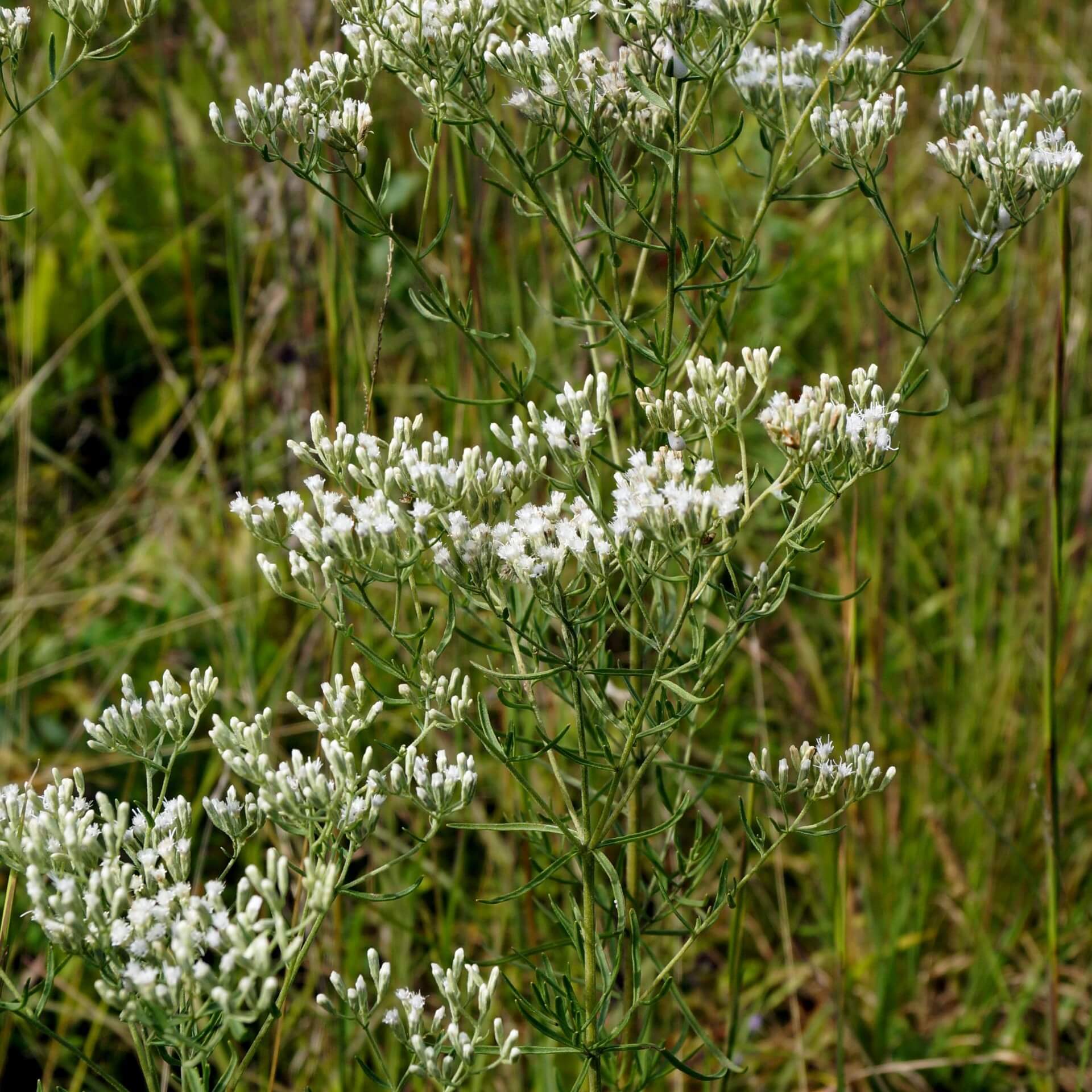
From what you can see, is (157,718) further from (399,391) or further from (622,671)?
(399,391)

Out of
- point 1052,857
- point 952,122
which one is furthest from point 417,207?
point 1052,857

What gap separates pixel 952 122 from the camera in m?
2.01

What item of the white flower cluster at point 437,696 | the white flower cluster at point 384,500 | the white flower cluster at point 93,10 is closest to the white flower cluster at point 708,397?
the white flower cluster at point 384,500

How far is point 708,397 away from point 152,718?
88 cm

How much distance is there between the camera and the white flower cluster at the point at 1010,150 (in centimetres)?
182

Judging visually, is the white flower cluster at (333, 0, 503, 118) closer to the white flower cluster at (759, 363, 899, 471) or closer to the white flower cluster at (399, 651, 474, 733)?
the white flower cluster at (759, 363, 899, 471)

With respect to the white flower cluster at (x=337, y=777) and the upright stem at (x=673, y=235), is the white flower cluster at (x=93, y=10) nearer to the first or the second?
the upright stem at (x=673, y=235)

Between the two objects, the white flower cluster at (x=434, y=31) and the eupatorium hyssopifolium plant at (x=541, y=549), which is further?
the white flower cluster at (x=434, y=31)

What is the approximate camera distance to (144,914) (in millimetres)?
1357

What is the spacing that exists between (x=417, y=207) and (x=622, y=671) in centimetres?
386

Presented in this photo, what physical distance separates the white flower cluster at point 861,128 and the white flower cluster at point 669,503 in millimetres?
587

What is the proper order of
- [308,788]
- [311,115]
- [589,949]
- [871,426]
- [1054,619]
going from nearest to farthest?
[308,788] < [871,426] < [589,949] < [311,115] < [1054,619]

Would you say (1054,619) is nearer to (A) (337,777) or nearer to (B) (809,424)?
(B) (809,424)

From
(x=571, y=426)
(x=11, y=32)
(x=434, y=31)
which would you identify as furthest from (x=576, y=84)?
(x=11, y=32)
